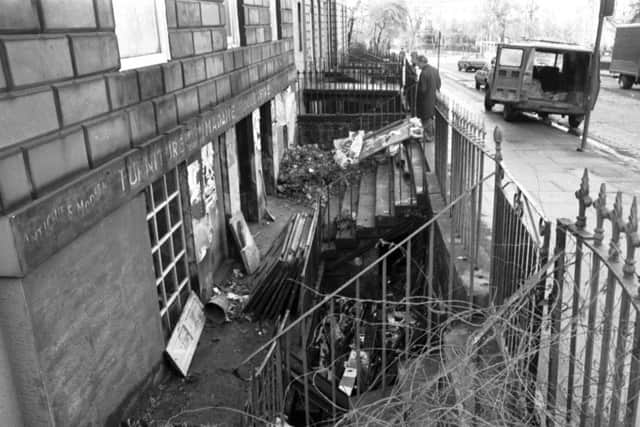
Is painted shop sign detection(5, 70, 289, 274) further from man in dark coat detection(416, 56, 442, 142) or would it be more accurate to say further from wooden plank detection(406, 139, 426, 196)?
man in dark coat detection(416, 56, 442, 142)

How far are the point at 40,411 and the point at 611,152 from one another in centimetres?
1222

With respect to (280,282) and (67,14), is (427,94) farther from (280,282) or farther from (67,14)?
(67,14)

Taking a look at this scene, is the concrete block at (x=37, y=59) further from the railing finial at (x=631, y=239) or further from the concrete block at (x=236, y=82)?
the concrete block at (x=236, y=82)

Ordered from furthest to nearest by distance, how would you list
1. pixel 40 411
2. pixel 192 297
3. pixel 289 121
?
pixel 289 121, pixel 192 297, pixel 40 411

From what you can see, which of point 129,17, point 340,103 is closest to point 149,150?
point 129,17

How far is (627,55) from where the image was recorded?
1012 inches

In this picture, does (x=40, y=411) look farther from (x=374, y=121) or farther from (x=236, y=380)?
(x=374, y=121)

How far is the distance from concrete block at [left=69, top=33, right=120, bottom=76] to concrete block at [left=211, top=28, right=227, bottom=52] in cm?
265

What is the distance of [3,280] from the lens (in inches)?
120

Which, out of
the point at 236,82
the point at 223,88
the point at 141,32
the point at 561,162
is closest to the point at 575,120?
the point at 561,162

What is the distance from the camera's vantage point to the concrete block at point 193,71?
18.5 feet

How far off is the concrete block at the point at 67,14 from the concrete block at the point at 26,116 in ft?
1.40

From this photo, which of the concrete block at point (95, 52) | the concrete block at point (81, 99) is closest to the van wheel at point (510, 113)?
the concrete block at point (95, 52)

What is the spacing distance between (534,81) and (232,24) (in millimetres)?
11741
